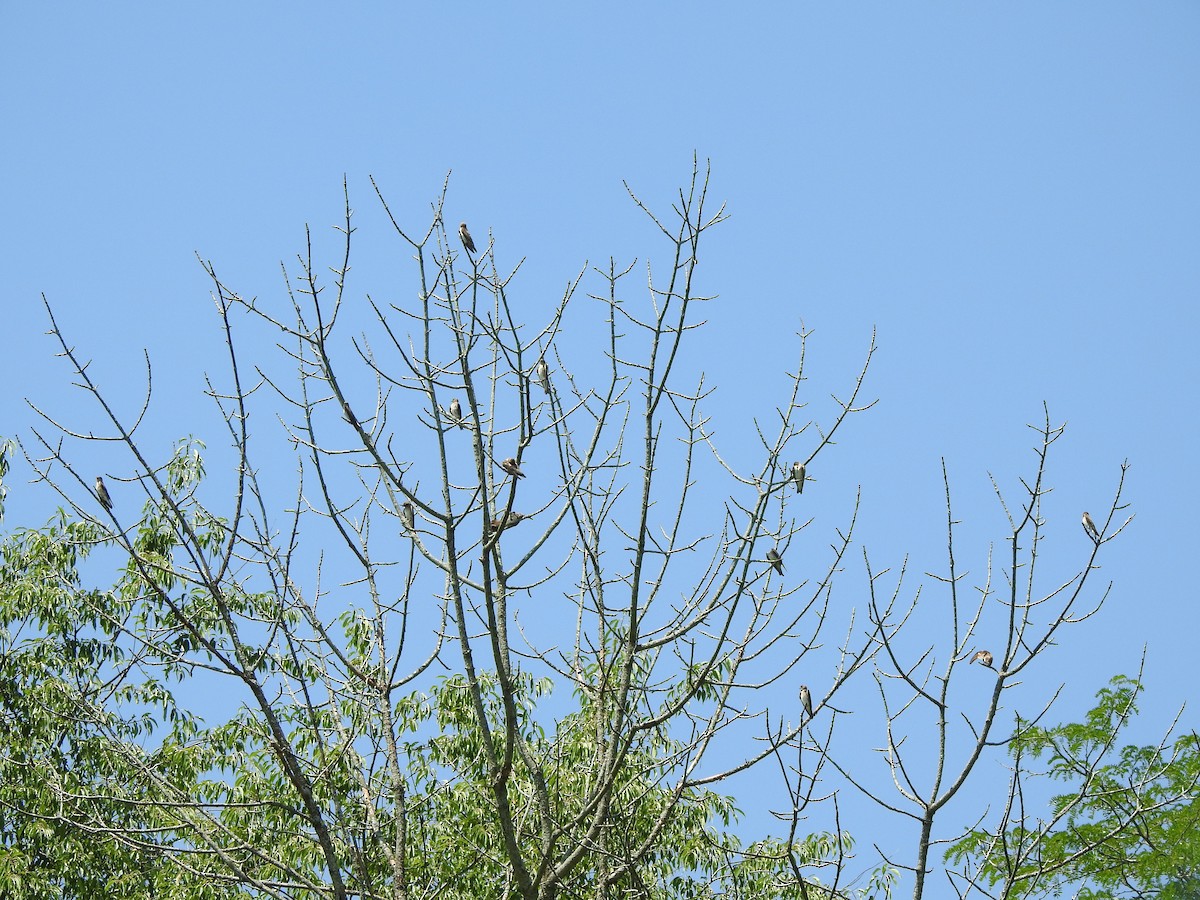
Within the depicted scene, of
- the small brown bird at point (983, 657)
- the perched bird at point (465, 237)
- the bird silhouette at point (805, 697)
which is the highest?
the perched bird at point (465, 237)

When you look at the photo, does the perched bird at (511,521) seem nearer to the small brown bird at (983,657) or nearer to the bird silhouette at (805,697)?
the bird silhouette at (805,697)

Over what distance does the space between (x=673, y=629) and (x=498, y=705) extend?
398 centimetres

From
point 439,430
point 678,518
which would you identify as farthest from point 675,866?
point 439,430

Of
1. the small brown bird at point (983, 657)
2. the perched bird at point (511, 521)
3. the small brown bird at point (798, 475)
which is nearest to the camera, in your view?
the perched bird at point (511, 521)

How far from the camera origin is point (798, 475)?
181 inches

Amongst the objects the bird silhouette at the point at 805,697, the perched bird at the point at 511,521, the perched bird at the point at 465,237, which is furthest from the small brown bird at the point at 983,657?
the perched bird at the point at 465,237

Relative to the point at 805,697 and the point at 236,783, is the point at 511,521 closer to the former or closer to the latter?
the point at 805,697

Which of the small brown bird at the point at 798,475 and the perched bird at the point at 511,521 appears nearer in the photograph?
the perched bird at the point at 511,521

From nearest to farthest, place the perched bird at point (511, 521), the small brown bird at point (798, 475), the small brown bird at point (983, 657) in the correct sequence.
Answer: the perched bird at point (511, 521) < the small brown bird at point (798, 475) < the small brown bird at point (983, 657)

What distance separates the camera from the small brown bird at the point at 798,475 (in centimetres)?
452

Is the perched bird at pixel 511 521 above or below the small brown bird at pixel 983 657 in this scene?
below

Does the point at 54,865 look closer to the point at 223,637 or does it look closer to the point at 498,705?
the point at 223,637

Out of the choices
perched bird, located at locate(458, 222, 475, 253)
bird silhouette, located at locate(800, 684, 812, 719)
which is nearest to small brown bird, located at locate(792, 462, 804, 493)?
bird silhouette, located at locate(800, 684, 812, 719)

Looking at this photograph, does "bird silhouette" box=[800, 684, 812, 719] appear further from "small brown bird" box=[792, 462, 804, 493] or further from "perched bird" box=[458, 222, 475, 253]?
"perched bird" box=[458, 222, 475, 253]
